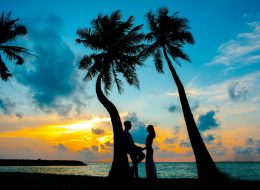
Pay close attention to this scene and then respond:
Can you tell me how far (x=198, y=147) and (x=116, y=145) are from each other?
5157 mm

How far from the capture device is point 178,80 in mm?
18422

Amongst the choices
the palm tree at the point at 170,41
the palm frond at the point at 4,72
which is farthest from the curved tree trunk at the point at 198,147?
the palm frond at the point at 4,72

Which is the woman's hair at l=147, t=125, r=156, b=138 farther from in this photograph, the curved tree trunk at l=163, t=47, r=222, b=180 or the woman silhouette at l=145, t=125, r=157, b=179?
the curved tree trunk at l=163, t=47, r=222, b=180

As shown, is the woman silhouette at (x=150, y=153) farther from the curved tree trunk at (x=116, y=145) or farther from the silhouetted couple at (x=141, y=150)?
the curved tree trunk at (x=116, y=145)

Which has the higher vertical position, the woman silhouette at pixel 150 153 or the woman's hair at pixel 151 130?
the woman's hair at pixel 151 130

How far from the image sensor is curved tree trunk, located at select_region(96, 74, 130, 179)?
50.2ft

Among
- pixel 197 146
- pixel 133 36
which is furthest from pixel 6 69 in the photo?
pixel 197 146

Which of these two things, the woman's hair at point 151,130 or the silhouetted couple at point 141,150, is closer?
the woman's hair at point 151,130

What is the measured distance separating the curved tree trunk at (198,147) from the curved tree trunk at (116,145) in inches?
173

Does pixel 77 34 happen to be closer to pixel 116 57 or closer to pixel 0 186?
pixel 116 57

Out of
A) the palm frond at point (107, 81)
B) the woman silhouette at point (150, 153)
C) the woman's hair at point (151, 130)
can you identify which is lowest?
the woman silhouette at point (150, 153)

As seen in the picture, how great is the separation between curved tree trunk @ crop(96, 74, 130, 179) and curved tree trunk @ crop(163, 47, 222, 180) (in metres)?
4.39

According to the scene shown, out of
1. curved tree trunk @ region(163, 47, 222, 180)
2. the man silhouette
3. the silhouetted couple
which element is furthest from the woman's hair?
curved tree trunk @ region(163, 47, 222, 180)

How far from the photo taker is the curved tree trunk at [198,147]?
15.4m
